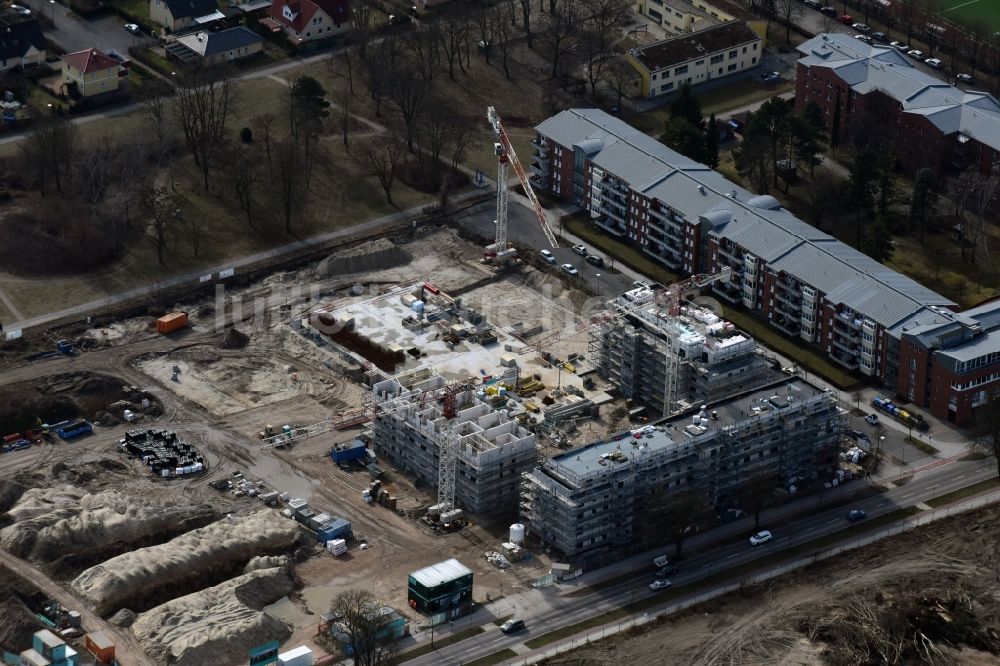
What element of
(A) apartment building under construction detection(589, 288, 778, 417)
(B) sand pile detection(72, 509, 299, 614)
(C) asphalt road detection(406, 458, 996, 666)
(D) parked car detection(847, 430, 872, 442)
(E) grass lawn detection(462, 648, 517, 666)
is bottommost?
(C) asphalt road detection(406, 458, 996, 666)

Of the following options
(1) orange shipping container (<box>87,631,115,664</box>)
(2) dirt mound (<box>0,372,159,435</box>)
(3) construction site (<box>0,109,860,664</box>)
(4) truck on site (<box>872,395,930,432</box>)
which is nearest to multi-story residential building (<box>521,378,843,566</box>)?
(3) construction site (<box>0,109,860,664</box>)

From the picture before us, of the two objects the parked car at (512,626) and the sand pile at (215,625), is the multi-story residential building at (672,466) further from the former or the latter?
the sand pile at (215,625)

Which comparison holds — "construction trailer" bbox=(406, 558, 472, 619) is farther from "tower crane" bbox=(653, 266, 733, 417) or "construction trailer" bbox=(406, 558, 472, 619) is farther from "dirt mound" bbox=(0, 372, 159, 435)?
"dirt mound" bbox=(0, 372, 159, 435)

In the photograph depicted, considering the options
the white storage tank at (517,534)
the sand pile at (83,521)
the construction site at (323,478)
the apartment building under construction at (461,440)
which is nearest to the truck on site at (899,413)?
the construction site at (323,478)

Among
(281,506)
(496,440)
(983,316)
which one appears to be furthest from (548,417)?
(983,316)

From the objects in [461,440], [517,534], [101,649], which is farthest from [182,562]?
[517,534]

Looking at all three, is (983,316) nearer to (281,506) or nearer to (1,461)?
(281,506)
